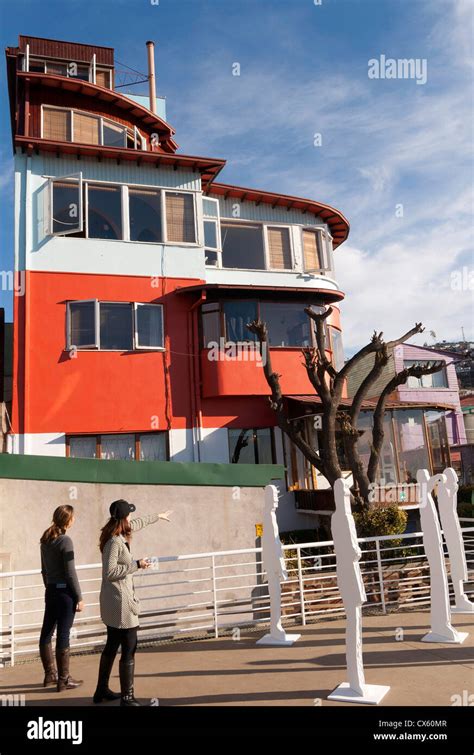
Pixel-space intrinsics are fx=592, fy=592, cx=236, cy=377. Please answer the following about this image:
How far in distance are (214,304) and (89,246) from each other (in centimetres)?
397

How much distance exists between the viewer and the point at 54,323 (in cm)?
1628

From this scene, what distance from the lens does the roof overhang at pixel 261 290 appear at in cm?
1712

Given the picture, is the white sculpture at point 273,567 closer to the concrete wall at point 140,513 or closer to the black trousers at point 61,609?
the concrete wall at point 140,513

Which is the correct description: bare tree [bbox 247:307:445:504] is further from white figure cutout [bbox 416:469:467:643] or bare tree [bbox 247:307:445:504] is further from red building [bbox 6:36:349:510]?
white figure cutout [bbox 416:469:467:643]

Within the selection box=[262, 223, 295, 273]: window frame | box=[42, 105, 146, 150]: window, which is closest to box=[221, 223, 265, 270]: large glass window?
box=[262, 223, 295, 273]: window frame

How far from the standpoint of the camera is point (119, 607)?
5418mm

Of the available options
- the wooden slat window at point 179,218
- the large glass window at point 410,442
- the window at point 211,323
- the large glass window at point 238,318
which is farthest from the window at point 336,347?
the wooden slat window at point 179,218

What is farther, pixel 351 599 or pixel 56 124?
pixel 56 124

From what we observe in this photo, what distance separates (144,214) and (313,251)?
627 centimetres

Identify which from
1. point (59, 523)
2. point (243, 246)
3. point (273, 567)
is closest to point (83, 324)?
point (243, 246)

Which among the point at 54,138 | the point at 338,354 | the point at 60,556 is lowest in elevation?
the point at 60,556

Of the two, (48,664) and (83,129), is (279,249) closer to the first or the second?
(83,129)
